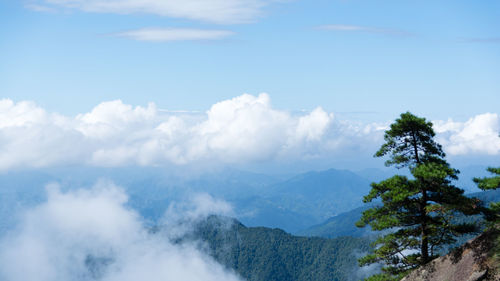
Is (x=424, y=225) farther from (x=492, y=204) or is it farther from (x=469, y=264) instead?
(x=492, y=204)

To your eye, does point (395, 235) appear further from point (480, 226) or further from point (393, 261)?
point (480, 226)

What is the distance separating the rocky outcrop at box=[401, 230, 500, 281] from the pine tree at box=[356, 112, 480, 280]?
911mm

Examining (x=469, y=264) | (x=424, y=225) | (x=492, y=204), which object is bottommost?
(x=469, y=264)

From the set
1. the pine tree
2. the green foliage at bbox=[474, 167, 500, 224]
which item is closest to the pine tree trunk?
the pine tree

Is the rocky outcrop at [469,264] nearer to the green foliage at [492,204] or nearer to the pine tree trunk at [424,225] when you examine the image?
the green foliage at [492,204]

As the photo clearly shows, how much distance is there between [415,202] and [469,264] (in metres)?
5.12

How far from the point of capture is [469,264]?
84.6 feet

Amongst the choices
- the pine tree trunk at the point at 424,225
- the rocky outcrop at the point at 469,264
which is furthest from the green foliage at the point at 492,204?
the pine tree trunk at the point at 424,225

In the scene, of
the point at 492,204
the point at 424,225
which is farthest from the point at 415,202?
the point at 492,204

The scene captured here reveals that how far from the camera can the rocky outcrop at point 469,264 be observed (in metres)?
24.7

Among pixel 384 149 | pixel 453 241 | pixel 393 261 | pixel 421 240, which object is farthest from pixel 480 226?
pixel 384 149

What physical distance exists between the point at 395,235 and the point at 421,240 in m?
1.77

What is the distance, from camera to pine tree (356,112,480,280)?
84.7 feet

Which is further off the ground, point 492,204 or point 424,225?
point 492,204
